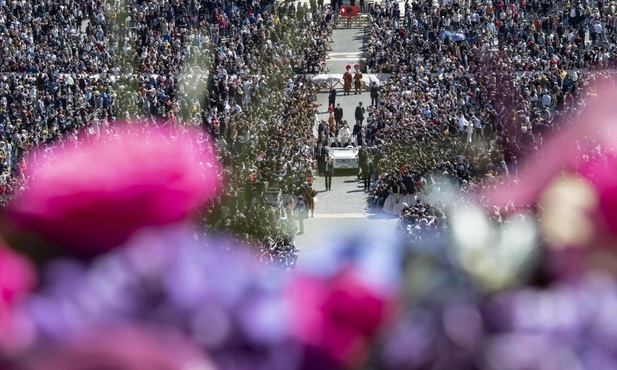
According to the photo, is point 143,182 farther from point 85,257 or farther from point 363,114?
point 363,114

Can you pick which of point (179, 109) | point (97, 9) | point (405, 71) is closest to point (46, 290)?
point (179, 109)

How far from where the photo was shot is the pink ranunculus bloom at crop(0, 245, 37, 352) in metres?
1.90

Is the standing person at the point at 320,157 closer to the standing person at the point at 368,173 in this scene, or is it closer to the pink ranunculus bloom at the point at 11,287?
the standing person at the point at 368,173

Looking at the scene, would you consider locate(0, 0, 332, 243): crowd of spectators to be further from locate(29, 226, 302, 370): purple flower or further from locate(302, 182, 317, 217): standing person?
locate(29, 226, 302, 370): purple flower

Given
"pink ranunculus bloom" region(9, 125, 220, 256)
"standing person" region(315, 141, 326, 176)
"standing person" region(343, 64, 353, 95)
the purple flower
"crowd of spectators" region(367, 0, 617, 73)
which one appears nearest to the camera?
the purple flower

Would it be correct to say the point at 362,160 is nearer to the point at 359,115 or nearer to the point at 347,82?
the point at 359,115

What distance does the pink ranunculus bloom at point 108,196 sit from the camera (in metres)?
2.11

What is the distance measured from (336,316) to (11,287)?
2.00ft

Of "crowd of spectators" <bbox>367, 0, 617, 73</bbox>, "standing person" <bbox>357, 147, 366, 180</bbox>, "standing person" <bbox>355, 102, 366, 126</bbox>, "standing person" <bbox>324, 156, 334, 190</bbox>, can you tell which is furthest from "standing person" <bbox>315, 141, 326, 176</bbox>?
"crowd of spectators" <bbox>367, 0, 617, 73</bbox>

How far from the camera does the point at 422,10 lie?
63750 millimetres

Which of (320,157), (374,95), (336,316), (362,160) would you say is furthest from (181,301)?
(374,95)

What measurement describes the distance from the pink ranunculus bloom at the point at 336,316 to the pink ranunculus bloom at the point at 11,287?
1.60 feet

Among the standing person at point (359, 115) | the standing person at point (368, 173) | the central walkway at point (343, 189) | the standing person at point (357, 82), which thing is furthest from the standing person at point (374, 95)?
the standing person at point (368, 173)

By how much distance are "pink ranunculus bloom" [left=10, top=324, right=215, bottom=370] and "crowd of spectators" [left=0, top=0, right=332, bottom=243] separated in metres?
30.0
